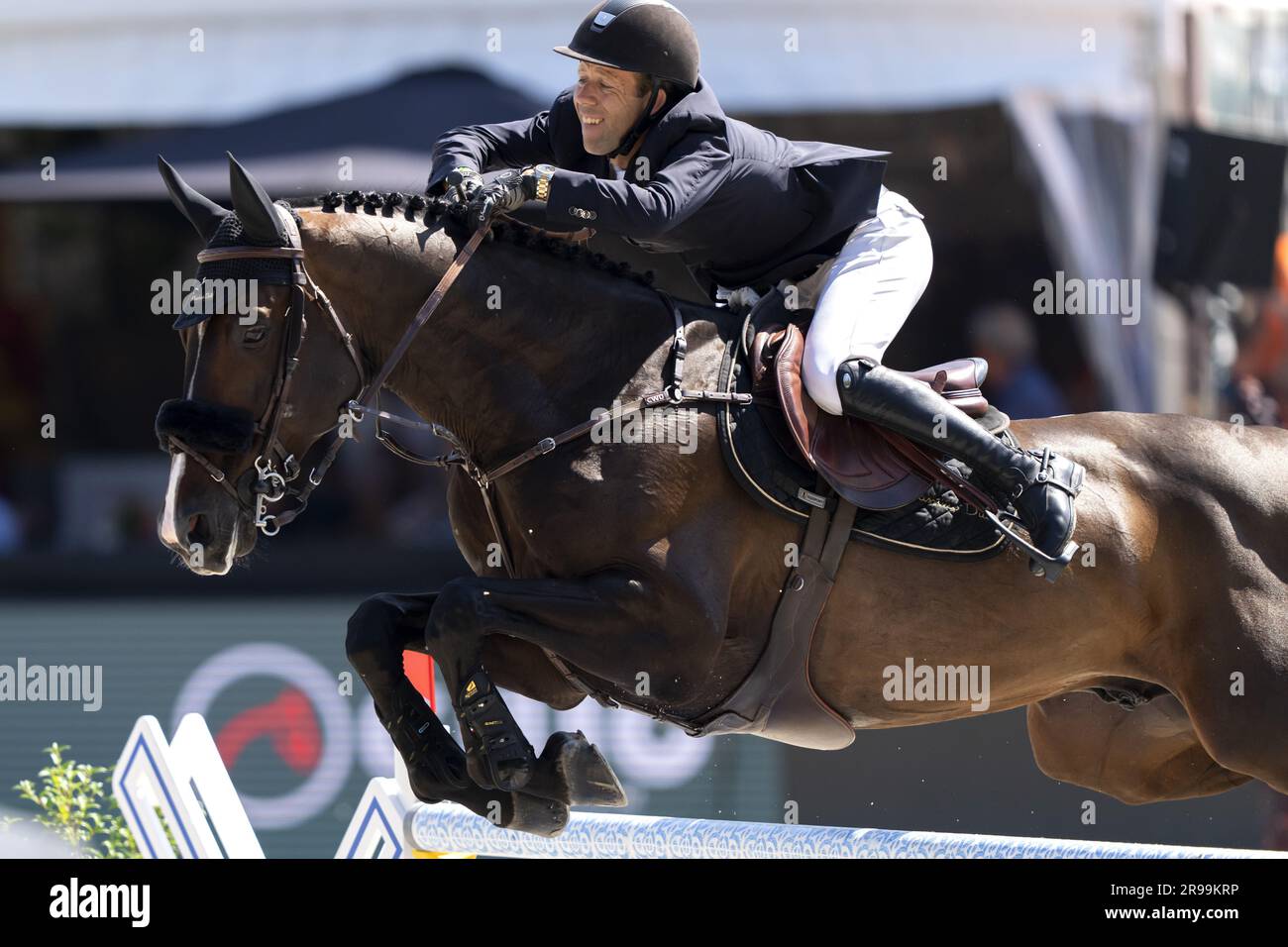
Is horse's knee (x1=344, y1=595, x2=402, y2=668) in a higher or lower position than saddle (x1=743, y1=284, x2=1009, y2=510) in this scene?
lower

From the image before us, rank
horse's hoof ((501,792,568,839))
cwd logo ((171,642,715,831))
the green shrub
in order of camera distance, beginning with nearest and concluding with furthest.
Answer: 1. horse's hoof ((501,792,568,839))
2. the green shrub
3. cwd logo ((171,642,715,831))

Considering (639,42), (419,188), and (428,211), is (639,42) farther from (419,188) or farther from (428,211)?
(419,188)

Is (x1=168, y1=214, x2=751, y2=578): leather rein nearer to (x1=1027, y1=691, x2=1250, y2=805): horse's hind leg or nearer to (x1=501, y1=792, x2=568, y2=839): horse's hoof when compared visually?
(x1=501, y1=792, x2=568, y2=839): horse's hoof

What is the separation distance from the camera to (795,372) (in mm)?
4199

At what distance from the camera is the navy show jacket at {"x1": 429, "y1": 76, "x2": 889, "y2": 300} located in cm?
391

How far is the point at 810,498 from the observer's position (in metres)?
4.18

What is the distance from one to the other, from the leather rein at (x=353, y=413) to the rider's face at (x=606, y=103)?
0.45 m

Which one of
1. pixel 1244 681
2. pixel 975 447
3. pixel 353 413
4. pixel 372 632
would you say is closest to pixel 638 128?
pixel 353 413

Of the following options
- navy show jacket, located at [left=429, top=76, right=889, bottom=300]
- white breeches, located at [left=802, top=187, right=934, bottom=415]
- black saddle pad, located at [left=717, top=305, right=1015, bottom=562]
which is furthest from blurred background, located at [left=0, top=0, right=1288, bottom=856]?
black saddle pad, located at [left=717, top=305, right=1015, bottom=562]

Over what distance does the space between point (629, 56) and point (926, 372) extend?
117cm

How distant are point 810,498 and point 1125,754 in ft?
5.13
